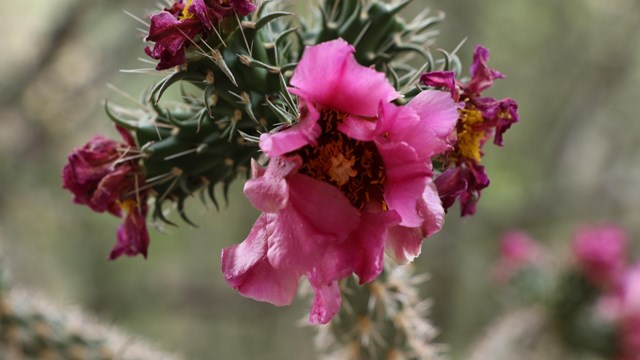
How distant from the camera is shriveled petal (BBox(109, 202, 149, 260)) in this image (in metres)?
1.61

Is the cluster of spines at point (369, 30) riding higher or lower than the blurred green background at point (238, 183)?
higher

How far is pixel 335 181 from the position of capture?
1.22 meters

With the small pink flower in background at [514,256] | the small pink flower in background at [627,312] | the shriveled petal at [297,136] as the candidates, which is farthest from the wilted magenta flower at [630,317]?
the shriveled petal at [297,136]

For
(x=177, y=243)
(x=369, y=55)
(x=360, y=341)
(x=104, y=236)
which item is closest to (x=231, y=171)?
(x=369, y=55)

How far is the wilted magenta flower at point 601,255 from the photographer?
13.3 ft

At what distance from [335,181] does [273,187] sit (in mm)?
131

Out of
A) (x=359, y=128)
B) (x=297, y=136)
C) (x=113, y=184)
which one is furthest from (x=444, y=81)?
(x=113, y=184)

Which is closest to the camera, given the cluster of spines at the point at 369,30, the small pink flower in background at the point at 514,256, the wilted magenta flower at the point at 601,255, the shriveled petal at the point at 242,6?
the shriveled petal at the point at 242,6

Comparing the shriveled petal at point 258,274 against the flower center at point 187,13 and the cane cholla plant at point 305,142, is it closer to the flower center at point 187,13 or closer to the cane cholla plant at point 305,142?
the cane cholla plant at point 305,142

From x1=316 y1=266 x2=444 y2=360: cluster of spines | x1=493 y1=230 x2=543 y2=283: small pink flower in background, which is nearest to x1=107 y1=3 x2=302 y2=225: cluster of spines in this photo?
x1=316 y1=266 x2=444 y2=360: cluster of spines

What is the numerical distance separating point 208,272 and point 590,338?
5034 millimetres

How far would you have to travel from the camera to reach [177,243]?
876 cm

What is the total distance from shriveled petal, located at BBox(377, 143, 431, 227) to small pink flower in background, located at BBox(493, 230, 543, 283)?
3.45m

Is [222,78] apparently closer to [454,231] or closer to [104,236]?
[454,231]
